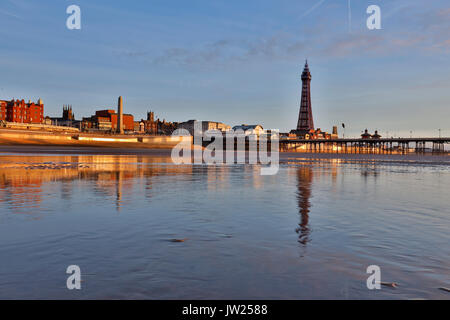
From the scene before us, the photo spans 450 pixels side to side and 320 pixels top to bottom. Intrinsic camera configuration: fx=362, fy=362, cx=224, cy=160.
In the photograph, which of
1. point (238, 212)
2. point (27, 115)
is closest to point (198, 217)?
point (238, 212)

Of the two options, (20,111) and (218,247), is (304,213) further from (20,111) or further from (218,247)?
(20,111)

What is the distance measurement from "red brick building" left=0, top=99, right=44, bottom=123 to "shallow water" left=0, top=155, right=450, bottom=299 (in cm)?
17642

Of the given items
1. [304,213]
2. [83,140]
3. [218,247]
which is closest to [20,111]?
[83,140]

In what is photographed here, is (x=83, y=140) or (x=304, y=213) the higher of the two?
(x=83, y=140)

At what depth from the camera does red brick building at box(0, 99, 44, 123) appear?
162250 millimetres

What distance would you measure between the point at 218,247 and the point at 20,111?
188 m

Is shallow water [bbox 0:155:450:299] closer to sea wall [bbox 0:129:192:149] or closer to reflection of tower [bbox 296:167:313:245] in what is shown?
reflection of tower [bbox 296:167:313:245]

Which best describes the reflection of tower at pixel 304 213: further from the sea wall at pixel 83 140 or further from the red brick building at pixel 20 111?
the red brick building at pixel 20 111

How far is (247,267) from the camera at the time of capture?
5.46 metres

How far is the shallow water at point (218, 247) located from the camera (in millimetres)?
4629

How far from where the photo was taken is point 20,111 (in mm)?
167500

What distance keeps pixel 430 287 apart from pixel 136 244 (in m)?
4.72

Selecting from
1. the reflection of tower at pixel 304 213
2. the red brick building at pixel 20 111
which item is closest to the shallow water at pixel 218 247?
the reflection of tower at pixel 304 213
